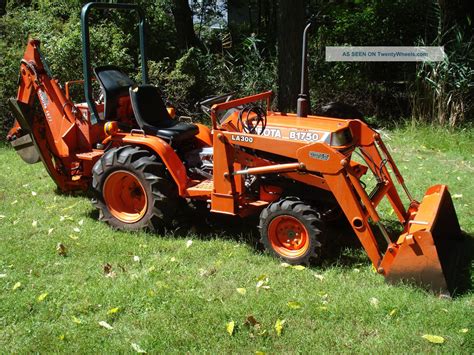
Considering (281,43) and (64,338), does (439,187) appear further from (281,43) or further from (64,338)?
(281,43)

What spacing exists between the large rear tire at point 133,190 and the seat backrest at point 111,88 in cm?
59

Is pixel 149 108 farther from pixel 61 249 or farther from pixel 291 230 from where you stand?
pixel 291 230

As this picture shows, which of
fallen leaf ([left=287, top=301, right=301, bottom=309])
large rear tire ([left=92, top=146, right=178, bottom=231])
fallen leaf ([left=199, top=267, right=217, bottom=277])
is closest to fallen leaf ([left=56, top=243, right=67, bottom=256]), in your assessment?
large rear tire ([left=92, top=146, right=178, bottom=231])

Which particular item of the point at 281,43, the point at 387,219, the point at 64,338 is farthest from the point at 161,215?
the point at 281,43

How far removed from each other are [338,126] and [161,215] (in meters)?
1.70

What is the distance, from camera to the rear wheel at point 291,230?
13.4 feet

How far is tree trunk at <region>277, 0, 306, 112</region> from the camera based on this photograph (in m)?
9.25

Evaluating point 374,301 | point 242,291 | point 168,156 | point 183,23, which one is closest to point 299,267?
point 242,291

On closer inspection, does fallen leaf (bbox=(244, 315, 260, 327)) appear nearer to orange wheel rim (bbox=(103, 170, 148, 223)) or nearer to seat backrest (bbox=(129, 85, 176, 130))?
orange wheel rim (bbox=(103, 170, 148, 223))

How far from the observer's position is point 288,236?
4.33 m

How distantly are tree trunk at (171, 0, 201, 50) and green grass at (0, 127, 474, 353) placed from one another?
24.8ft

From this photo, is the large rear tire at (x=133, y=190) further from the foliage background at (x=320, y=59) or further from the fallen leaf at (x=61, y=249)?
the foliage background at (x=320, y=59)

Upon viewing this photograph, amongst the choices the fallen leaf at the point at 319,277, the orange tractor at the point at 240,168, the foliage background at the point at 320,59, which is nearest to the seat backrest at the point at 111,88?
the orange tractor at the point at 240,168

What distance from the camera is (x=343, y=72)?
10820 millimetres
